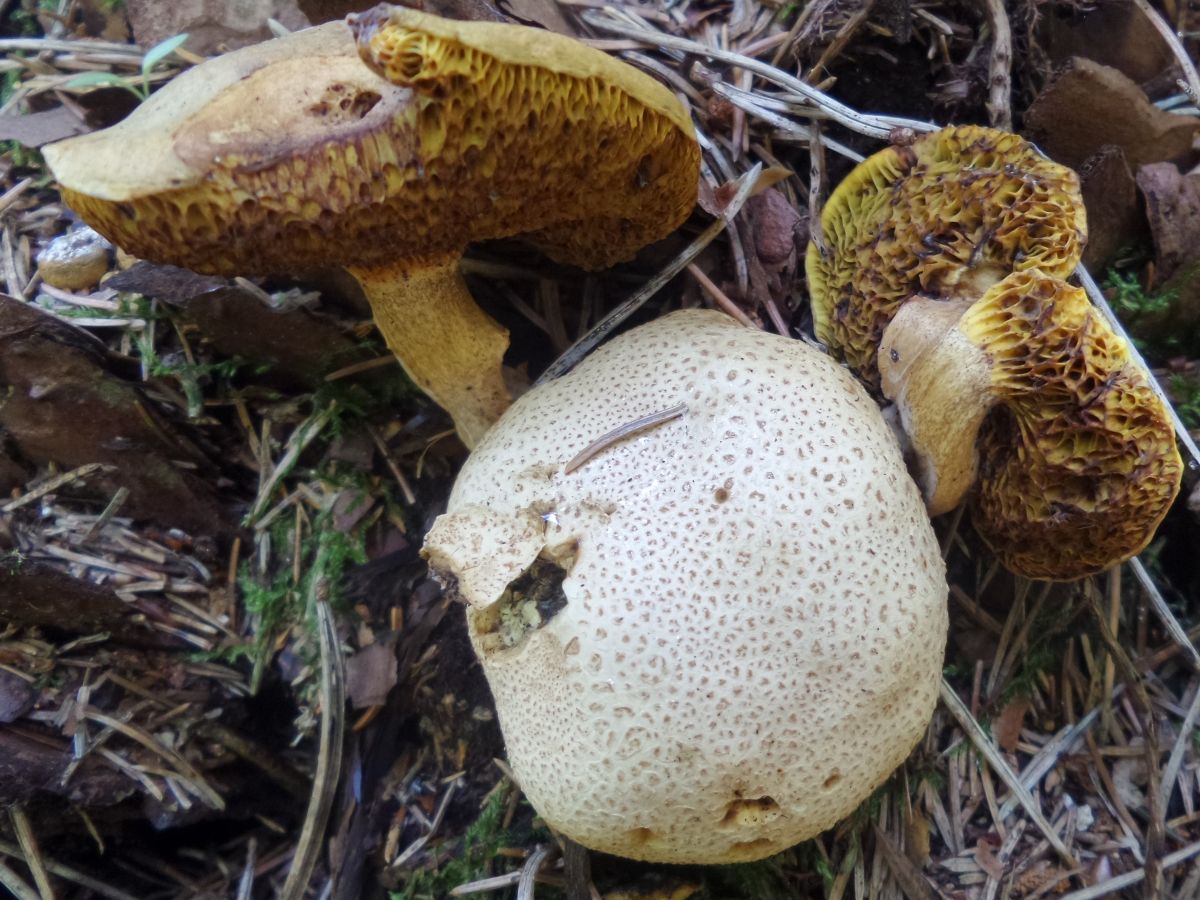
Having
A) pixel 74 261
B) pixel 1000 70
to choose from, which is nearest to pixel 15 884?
pixel 74 261

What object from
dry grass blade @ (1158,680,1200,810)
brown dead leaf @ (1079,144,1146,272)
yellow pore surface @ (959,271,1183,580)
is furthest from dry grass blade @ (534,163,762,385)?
dry grass blade @ (1158,680,1200,810)

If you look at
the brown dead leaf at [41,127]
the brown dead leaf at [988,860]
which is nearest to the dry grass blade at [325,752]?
the brown dead leaf at [41,127]

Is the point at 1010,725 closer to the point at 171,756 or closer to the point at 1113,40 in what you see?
the point at 1113,40

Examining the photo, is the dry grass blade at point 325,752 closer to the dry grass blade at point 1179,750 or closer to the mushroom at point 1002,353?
the mushroom at point 1002,353

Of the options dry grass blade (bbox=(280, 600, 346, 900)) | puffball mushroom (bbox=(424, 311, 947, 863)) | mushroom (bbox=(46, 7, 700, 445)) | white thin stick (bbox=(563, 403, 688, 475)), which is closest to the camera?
mushroom (bbox=(46, 7, 700, 445))

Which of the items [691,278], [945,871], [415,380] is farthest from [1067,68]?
[945,871]

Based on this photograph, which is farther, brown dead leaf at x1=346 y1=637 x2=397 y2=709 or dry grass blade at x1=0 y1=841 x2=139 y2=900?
brown dead leaf at x1=346 y1=637 x2=397 y2=709

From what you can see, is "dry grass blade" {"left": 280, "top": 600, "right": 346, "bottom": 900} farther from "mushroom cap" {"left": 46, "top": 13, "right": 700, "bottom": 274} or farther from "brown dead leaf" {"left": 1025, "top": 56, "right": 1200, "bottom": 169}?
"brown dead leaf" {"left": 1025, "top": 56, "right": 1200, "bottom": 169}
